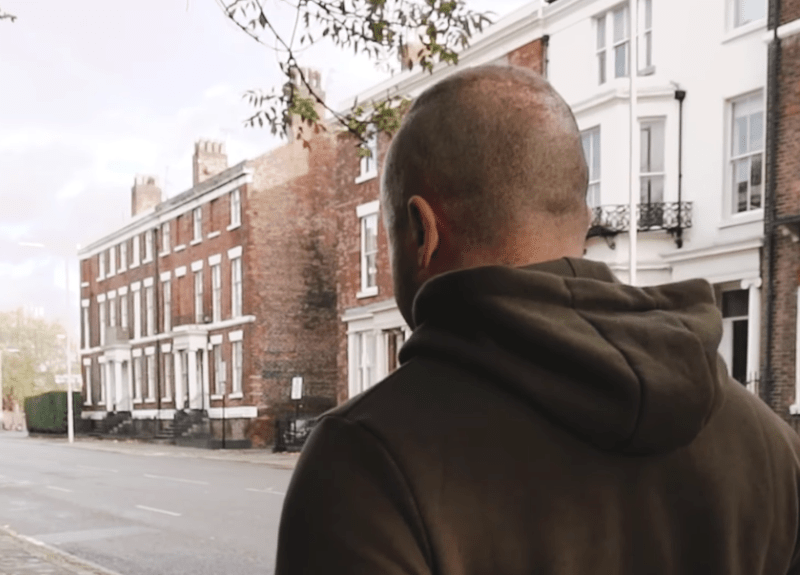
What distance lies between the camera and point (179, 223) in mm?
37312

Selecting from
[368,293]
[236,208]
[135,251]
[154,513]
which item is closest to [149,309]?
[135,251]

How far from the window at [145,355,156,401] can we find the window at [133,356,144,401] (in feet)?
3.11

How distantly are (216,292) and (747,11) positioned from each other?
2377 cm

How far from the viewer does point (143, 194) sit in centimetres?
4744

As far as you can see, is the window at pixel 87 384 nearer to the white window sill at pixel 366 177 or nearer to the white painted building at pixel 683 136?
the white window sill at pixel 366 177

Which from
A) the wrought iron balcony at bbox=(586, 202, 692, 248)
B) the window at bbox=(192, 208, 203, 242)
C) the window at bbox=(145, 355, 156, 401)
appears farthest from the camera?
the window at bbox=(145, 355, 156, 401)

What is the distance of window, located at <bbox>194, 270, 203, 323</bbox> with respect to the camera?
3550cm

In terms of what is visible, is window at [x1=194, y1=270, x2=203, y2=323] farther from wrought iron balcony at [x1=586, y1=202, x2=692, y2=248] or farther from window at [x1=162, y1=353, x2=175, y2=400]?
wrought iron balcony at [x1=586, y1=202, x2=692, y2=248]

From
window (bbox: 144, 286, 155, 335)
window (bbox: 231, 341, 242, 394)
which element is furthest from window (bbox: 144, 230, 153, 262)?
window (bbox: 231, 341, 242, 394)

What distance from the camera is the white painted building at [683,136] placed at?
52.4ft

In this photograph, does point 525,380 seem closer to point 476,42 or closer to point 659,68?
point 659,68

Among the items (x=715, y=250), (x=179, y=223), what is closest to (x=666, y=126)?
(x=715, y=250)

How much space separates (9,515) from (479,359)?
14245mm

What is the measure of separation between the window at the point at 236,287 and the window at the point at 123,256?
42.3 feet
